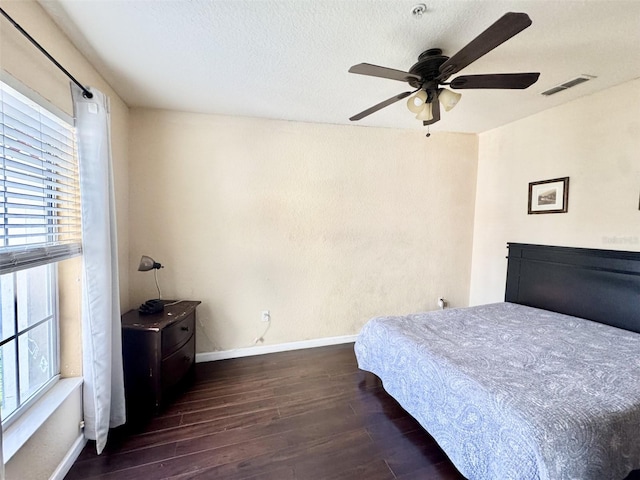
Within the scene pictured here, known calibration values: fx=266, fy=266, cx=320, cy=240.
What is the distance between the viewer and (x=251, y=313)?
2.91 metres

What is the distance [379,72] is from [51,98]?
1.80m

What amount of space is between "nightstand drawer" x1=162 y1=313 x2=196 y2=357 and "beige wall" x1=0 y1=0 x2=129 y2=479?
0.49 metres

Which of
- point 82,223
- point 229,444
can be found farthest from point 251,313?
point 82,223

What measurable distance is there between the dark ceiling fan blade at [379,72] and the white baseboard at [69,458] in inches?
105

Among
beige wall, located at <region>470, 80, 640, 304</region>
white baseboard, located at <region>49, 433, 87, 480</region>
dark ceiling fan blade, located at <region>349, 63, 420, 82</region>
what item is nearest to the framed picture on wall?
beige wall, located at <region>470, 80, 640, 304</region>

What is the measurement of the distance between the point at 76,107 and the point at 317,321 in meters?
2.73

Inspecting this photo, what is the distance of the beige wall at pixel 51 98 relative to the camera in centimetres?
118

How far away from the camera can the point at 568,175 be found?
2.55 m

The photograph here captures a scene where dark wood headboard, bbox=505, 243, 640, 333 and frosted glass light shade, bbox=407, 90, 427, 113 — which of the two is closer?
frosted glass light shade, bbox=407, 90, 427, 113

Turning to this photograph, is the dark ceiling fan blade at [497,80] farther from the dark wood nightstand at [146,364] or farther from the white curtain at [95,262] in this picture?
the dark wood nightstand at [146,364]

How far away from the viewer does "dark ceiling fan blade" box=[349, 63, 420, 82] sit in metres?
1.46

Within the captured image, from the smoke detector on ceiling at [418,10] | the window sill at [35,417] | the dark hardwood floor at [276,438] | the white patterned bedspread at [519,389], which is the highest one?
the smoke detector on ceiling at [418,10]

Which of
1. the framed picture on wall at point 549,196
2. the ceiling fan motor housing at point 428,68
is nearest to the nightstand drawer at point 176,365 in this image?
the ceiling fan motor housing at point 428,68

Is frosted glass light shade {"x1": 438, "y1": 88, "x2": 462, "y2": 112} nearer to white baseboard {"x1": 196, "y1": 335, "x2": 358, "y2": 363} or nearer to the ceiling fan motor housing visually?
the ceiling fan motor housing
